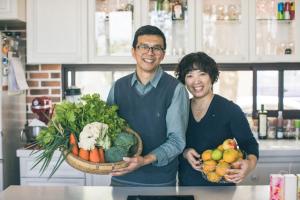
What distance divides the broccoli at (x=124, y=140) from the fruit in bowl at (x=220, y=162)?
1.06 ft

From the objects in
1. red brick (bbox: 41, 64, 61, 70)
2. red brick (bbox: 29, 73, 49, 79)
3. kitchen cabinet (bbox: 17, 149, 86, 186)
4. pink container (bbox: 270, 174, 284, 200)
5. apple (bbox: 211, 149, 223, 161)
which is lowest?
kitchen cabinet (bbox: 17, 149, 86, 186)

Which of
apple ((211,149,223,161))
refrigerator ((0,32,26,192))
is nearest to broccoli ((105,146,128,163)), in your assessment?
apple ((211,149,223,161))

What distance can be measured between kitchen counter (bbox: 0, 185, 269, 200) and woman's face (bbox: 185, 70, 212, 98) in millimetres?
479

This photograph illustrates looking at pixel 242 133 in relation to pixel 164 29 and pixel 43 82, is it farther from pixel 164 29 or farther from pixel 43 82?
pixel 43 82

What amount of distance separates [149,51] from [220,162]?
0.63m

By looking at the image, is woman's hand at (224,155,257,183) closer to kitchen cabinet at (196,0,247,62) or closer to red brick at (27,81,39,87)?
kitchen cabinet at (196,0,247,62)

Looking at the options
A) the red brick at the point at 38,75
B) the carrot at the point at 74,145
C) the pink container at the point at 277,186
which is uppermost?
the red brick at the point at 38,75

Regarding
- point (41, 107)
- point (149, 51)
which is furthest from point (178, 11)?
point (149, 51)

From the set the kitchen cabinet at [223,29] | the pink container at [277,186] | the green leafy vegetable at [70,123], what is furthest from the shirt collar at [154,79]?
the kitchen cabinet at [223,29]

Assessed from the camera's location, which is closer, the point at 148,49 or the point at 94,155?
the point at 94,155

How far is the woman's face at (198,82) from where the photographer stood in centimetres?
223

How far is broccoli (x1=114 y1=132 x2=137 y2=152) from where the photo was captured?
1.91 metres

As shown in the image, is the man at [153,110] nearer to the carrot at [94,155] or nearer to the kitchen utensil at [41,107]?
the carrot at [94,155]

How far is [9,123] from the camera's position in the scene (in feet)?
11.0
